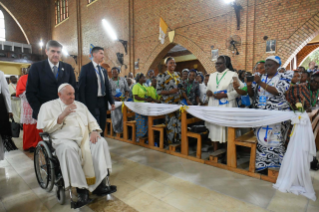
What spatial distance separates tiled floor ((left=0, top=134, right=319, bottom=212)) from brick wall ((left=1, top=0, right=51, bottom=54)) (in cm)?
1708

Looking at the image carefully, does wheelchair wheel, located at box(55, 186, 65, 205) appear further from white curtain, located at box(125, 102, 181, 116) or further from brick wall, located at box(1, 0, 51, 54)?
brick wall, located at box(1, 0, 51, 54)

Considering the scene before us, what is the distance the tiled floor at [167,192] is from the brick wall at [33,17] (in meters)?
17.1

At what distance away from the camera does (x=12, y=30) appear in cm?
1669

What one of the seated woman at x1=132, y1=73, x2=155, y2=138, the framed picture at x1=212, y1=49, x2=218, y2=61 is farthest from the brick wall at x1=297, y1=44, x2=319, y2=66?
the seated woman at x1=132, y1=73, x2=155, y2=138

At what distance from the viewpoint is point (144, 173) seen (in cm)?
286

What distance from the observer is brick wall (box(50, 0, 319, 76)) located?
539 centimetres

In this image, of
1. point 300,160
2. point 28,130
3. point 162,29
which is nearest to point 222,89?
point 300,160

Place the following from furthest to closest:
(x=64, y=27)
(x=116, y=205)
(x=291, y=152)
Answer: (x=64, y=27), (x=291, y=152), (x=116, y=205)

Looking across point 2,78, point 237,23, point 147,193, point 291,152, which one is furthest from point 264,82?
point 237,23

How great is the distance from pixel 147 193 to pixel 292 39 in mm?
5540

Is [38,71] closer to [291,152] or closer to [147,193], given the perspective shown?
[147,193]

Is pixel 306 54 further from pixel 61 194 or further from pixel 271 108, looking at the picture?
pixel 61 194

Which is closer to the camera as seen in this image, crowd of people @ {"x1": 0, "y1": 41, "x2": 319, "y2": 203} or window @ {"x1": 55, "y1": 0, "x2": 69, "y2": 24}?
crowd of people @ {"x1": 0, "y1": 41, "x2": 319, "y2": 203}

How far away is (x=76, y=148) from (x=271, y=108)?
240 centimetres
